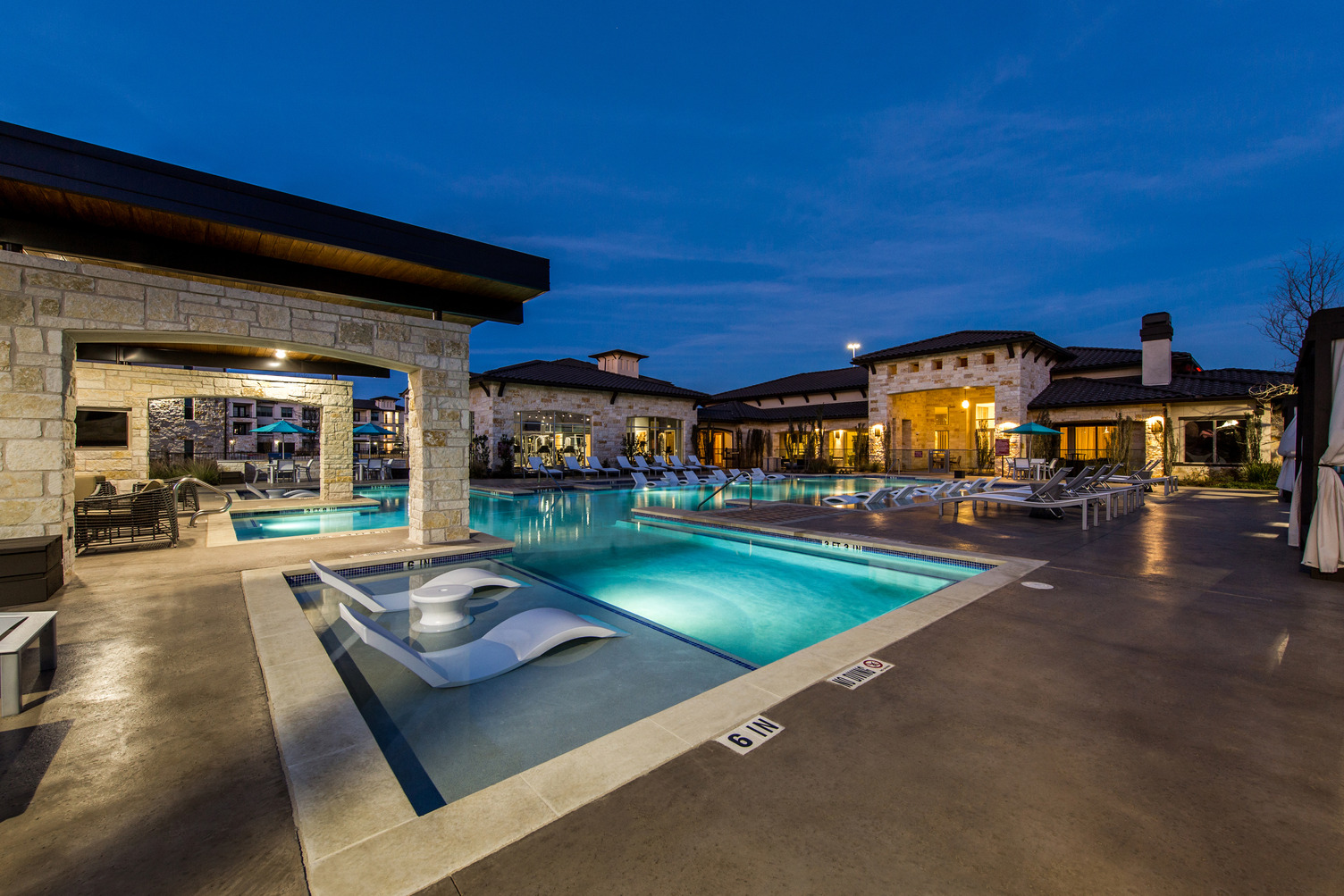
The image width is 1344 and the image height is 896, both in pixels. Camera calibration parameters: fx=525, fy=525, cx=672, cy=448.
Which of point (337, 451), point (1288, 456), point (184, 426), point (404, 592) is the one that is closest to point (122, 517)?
point (404, 592)

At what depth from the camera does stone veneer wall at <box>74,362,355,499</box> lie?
958 centimetres

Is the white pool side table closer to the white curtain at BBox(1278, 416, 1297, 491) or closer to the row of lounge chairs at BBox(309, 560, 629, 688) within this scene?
the row of lounge chairs at BBox(309, 560, 629, 688)

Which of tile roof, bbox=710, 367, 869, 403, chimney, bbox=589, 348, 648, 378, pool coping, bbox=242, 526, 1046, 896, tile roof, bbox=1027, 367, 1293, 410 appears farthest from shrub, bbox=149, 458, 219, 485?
tile roof, bbox=1027, 367, 1293, 410

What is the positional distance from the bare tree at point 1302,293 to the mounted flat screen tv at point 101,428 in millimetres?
24651

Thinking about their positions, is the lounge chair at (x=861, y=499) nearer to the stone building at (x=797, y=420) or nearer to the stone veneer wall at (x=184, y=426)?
the stone building at (x=797, y=420)

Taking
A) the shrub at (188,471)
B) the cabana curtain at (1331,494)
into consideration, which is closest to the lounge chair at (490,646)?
the cabana curtain at (1331,494)

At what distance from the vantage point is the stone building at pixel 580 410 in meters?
17.8

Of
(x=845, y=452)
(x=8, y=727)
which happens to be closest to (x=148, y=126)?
(x=845, y=452)

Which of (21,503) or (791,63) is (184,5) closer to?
(791,63)

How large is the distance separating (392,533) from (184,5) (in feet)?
155

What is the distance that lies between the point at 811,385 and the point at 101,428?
24.6 meters

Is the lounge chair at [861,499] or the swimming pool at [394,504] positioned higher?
the lounge chair at [861,499]

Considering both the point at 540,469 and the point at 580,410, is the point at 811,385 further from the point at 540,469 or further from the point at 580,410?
the point at 540,469

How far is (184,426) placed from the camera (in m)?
25.9
